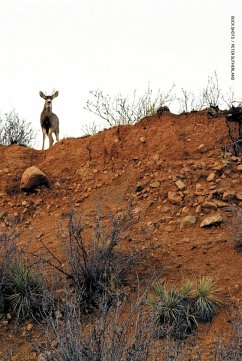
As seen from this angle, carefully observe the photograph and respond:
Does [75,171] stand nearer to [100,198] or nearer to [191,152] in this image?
[100,198]

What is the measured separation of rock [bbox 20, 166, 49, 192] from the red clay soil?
15cm

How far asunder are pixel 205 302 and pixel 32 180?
16.3ft

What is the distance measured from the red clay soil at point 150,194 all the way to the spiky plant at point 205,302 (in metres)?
0.11

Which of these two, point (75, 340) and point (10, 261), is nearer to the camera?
point (75, 340)

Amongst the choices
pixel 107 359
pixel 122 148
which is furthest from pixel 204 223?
pixel 107 359

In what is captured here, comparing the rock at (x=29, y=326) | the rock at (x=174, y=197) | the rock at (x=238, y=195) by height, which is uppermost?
the rock at (x=174, y=197)

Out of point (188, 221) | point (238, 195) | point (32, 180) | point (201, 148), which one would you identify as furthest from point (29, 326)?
point (201, 148)

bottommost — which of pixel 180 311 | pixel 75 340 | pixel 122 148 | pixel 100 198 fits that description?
pixel 180 311

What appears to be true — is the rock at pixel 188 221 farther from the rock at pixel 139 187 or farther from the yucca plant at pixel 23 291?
the yucca plant at pixel 23 291

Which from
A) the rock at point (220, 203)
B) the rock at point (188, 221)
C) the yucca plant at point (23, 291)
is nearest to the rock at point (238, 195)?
the rock at point (220, 203)

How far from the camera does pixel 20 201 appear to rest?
973 cm

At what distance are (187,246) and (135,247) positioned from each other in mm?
690

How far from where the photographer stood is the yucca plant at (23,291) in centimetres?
616

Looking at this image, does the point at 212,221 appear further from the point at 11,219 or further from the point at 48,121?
the point at 48,121
